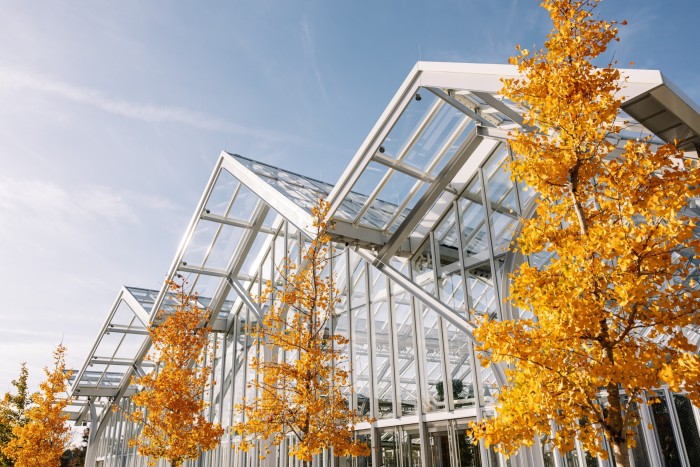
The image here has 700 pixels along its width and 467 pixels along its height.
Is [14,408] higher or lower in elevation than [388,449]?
higher

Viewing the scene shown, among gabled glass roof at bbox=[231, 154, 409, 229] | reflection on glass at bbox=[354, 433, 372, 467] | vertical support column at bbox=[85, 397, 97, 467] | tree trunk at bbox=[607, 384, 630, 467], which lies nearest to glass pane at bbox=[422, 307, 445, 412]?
reflection on glass at bbox=[354, 433, 372, 467]

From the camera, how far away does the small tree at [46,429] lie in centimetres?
2238

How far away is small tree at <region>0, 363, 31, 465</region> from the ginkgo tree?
31070 mm

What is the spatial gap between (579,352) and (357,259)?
9377mm

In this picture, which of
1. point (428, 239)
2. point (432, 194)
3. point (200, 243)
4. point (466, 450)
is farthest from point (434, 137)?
point (200, 243)

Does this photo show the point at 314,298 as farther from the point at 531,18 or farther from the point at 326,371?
the point at 531,18

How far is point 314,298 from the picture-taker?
36.9ft

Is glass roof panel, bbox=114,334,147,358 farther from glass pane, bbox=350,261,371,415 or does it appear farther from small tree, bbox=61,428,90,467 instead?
small tree, bbox=61,428,90,467

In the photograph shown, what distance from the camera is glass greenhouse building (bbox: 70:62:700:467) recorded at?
336 inches

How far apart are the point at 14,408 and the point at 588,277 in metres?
33.5

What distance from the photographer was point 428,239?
12844 millimetres

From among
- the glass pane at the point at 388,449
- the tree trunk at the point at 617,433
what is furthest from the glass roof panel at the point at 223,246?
the tree trunk at the point at 617,433

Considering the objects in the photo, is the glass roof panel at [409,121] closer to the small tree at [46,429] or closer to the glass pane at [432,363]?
the glass pane at [432,363]

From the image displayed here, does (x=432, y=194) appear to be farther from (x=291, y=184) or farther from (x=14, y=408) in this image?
(x=14, y=408)
